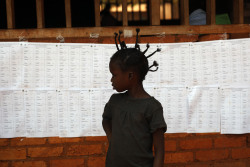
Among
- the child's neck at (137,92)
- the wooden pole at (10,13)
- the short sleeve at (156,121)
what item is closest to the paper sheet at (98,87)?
the wooden pole at (10,13)

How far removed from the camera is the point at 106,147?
222 centimetres

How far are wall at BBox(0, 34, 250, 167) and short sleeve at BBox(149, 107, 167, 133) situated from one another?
0.95 metres

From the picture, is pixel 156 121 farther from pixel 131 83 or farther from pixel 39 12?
pixel 39 12

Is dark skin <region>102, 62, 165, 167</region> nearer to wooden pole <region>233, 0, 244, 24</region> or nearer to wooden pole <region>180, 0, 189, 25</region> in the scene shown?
wooden pole <region>180, 0, 189, 25</region>

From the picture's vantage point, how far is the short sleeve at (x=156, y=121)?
1336 mm

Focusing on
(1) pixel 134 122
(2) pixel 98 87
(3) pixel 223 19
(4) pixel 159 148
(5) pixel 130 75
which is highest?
(3) pixel 223 19

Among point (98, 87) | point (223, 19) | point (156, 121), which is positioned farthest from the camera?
point (223, 19)

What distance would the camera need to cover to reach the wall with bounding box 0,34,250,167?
218cm

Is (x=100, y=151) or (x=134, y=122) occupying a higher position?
(x=134, y=122)

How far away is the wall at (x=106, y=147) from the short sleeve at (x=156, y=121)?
0.95m

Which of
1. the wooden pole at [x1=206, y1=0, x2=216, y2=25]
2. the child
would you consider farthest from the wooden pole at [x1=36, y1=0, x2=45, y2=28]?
the wooden pole at [x1=206, y1=0, x2=216, y2=25]

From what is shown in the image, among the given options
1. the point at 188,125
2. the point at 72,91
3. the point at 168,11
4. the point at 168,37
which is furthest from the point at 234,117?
the point at 168,11

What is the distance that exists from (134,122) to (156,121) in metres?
0.12

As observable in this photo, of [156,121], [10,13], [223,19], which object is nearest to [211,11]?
[223,19]
